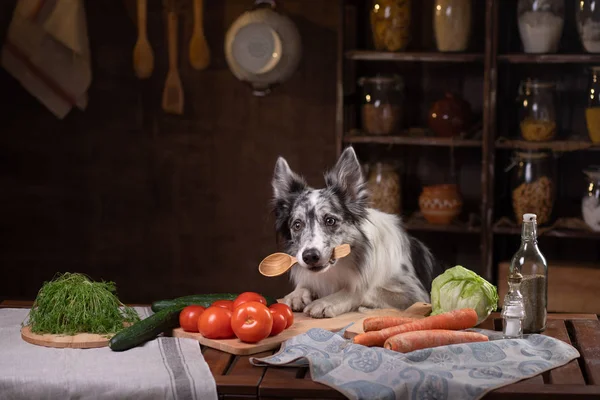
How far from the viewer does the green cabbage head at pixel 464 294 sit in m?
2.63

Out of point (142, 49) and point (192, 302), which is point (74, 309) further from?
point (142, 49)

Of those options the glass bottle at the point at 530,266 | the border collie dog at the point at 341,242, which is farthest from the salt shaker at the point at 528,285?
the border collie dog at the point at 341,242

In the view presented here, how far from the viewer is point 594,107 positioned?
4.30 metres

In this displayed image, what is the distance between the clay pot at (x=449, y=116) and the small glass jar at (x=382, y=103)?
6.8 inches

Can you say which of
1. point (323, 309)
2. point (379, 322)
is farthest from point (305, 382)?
point (323, 309)

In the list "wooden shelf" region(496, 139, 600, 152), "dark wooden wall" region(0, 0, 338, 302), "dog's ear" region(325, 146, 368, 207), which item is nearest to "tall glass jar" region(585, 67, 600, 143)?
"wooden shelf" region(496, 139, 600, 152)

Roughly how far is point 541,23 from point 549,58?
0.54 ft

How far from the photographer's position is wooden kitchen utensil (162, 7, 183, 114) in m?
4.91

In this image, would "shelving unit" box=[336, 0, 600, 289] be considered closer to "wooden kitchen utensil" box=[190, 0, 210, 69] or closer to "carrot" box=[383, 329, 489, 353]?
"wooden kitchen utensil" box=[190, 0, 210, 69]

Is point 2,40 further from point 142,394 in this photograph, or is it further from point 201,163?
point 142,394

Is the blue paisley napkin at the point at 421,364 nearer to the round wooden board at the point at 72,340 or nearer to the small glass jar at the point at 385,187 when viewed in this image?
the round wooden board at the point at 72,340

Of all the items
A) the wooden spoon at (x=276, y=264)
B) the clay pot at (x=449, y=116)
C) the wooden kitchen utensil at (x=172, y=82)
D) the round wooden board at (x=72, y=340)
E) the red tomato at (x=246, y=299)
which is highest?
the wooden kitchen utensil at (x=172, y=82)

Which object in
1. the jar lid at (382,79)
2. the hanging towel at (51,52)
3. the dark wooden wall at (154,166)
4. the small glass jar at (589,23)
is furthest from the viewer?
the dark wooden wall at (154,166)

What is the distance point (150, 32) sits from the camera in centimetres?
502
